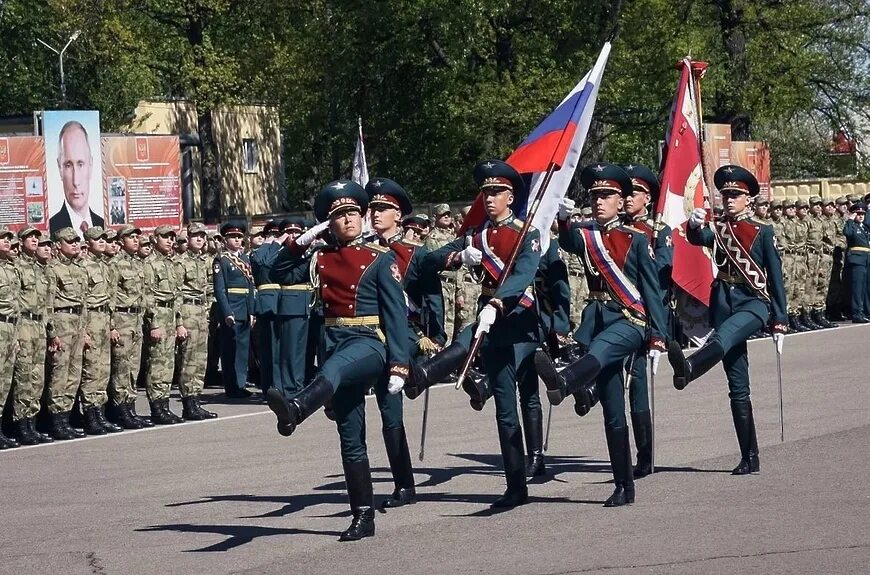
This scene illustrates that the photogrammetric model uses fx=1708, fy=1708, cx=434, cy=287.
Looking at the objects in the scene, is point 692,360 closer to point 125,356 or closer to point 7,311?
point 7,311

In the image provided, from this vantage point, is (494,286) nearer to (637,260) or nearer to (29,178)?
(637,260)

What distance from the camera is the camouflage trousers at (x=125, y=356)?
16.4 metres

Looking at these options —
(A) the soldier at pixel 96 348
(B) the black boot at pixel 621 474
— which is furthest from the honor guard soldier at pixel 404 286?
(A) the soldier at pixel 96 348

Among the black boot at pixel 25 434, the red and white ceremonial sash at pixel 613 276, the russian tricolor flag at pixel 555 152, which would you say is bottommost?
the black boot at pixel 25 434

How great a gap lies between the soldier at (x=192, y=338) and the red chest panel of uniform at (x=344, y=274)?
765 centimetres

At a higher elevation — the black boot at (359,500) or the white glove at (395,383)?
the white glove at (395,383)

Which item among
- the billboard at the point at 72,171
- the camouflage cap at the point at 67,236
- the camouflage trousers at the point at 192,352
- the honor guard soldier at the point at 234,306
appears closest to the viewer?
the camouflage cap at the point at 67,236

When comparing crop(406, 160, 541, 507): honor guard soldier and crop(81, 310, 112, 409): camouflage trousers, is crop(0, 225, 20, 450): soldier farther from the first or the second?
crop(406, 160, 541, 507): honor guard soldier

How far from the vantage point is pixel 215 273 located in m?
19.1

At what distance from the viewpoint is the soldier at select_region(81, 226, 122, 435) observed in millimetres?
15969

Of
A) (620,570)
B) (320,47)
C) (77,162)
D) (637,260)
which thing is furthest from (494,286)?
(320,47)

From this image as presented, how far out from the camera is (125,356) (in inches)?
647

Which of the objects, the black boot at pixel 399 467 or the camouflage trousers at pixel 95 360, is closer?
the black boot at pixel 399 467

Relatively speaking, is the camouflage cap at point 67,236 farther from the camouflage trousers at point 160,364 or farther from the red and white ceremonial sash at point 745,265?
the red and white ceremonial sash at point 745,265
